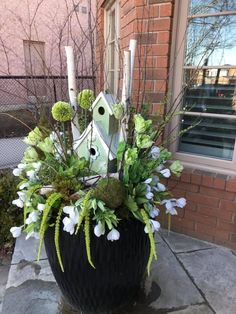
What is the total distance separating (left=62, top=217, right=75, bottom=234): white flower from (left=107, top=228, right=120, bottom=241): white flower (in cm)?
17

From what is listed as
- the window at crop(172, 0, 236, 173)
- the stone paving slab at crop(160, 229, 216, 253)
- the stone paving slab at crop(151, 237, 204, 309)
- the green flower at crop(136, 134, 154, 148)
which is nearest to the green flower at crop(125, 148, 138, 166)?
the green flower at crop(136, 134, 154, 148)

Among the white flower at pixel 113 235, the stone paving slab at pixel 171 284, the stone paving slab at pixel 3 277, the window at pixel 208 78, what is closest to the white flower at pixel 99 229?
the white flower at pixel 113 235

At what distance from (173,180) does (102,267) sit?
1.21m

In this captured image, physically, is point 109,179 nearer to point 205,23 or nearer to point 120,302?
point 120,302

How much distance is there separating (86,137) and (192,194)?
3.85ft

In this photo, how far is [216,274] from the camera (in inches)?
78.6

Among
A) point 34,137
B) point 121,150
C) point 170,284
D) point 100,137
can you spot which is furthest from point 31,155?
point 170,284

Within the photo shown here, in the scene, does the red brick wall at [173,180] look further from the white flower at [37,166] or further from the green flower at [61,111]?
the white flower at [37,166]

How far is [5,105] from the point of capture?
192 inches

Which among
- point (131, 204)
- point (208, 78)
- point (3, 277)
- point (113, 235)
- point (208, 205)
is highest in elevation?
point (208, 78)

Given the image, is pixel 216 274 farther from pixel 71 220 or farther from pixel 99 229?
pixel 71 220

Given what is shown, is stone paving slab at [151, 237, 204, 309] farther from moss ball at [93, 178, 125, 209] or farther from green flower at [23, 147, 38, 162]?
green flower at [23, 147, 38, 162]

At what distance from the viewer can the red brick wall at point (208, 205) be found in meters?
2.22

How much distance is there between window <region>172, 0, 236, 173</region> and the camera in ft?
6.91
